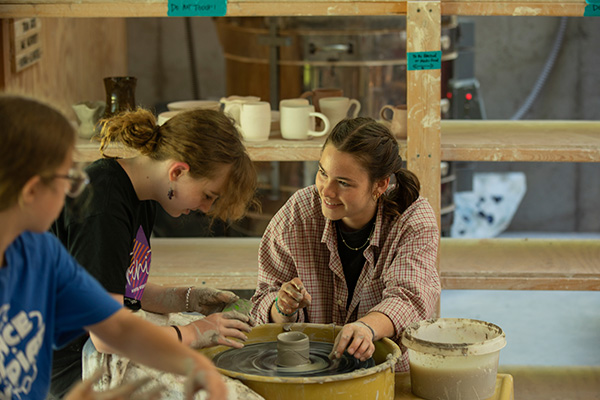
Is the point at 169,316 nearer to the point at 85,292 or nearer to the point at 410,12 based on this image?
the point at 85,292

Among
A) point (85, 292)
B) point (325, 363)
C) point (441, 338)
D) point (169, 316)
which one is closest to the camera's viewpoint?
point (85, 292)

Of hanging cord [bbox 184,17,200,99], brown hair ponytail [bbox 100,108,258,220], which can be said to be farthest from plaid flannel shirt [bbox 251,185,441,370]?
hanging cord [bbox 184,17,200,99]

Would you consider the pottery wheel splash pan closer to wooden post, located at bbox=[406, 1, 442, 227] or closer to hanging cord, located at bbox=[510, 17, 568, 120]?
wooden post, located at bbox=[406, 1, 442, 227]

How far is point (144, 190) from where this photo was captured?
1927mm

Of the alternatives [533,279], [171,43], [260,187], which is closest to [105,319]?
[533,279]

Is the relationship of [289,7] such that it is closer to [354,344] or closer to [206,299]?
[206,299]

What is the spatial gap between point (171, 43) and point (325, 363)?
408cm

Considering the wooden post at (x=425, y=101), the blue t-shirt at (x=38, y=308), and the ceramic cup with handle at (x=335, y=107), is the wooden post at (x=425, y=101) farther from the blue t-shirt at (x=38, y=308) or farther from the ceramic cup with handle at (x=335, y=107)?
the blue t-shirt at (x=38, y=308)

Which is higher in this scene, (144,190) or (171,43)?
(171,43)

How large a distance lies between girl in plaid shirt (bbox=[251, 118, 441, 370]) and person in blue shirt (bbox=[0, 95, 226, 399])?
2.32ft

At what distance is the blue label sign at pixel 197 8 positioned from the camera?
105 inches

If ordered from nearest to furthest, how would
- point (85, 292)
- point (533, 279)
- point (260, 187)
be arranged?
point (85, 292), point (533, 279), point (260, 187)

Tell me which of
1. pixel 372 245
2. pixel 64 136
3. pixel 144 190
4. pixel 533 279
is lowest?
pixel 533 279

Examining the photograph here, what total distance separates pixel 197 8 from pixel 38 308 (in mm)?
1541
